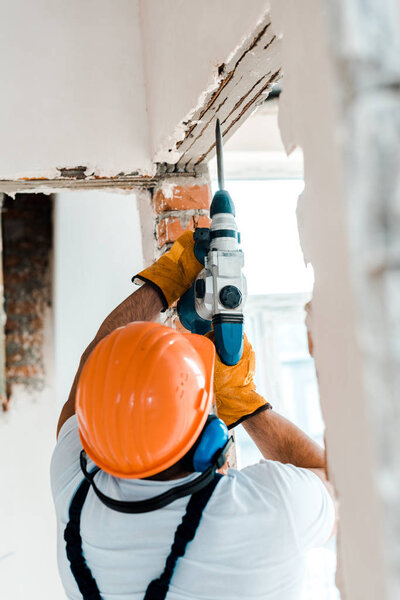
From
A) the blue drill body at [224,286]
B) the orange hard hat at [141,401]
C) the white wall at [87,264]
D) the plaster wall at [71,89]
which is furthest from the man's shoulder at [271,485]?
the white wall at [87,264]

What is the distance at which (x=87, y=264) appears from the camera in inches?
101

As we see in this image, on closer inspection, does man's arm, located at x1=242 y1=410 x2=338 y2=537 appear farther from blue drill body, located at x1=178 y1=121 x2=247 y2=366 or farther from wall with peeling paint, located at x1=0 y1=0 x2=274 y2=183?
wall with peeling paint, located at x1=0 y1=0 x2=274 y2=183

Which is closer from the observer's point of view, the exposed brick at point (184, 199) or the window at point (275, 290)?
the exposed brick at point (184, 199)

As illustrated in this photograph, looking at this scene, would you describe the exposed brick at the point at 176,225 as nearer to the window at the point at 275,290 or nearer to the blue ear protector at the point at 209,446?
the blue ear protector at the point at 209,446

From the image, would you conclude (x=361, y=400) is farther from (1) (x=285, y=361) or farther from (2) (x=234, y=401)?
(1) (x=285, y=361)

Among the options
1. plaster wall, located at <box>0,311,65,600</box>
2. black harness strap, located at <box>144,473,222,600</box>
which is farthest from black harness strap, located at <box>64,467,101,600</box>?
plaster wall, located at <box>0,311,65,600</box>

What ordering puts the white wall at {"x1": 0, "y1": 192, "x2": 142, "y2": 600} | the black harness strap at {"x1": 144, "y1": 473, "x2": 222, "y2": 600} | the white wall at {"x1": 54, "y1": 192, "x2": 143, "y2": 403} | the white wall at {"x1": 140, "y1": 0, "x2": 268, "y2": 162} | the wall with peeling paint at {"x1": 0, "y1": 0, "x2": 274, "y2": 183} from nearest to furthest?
the black harness strap at {"x1": 144, "y1": 473, "x2": 222, "y2": 600}
the white wall at {"x1": 140, "y1": 0, "x2": 268, "y2": 162}
the wall with peeling paint at {"x1": 0, "y1": 0, "x2": 274, "y2": 183}
the white wall at {"x1": 54, "y1": 192, "x2": 143, "y2": 403}
the white wall at {"x1": 0, "y1": 192, "x2": 142, "y2": 600}

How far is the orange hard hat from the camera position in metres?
0.92

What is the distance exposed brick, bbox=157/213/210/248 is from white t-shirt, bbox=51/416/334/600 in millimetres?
894

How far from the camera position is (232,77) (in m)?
1.19

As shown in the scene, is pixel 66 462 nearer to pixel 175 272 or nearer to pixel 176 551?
pixel 176 551

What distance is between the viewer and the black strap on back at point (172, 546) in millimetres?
891

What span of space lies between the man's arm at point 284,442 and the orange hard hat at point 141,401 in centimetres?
28

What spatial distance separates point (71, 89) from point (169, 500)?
1281 mm
